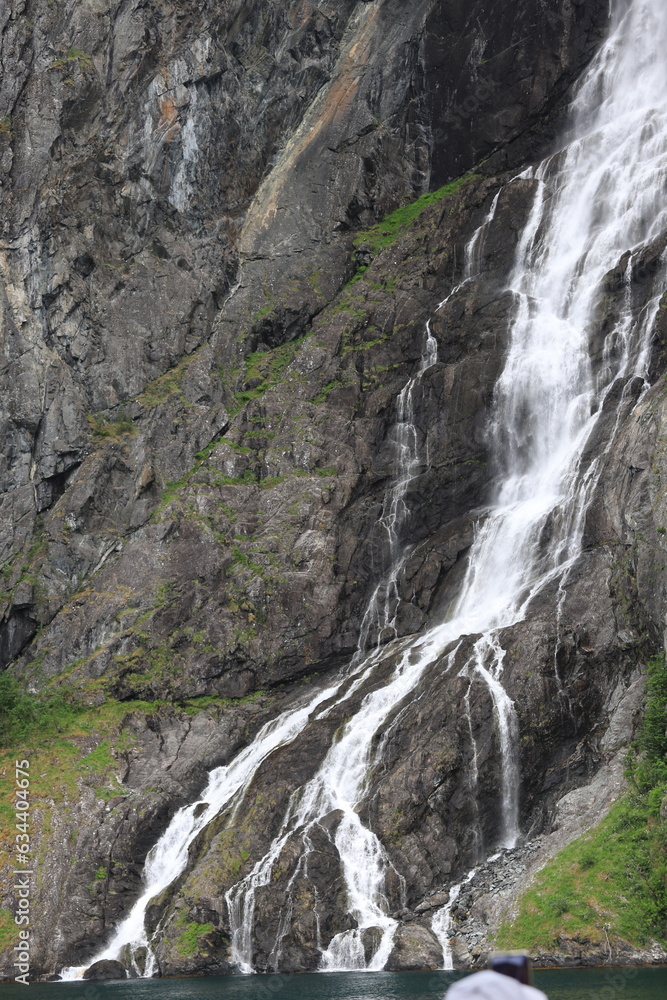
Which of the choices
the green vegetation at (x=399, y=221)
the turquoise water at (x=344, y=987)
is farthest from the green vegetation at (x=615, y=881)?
the green vegetation at (x=399, y=221)

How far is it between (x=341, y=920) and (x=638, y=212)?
32249mm

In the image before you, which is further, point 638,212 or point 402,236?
point 402,236

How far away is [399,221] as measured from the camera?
54969 millimetres

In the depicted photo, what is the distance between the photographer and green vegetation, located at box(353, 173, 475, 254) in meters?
53.8

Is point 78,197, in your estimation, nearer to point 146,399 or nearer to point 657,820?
point 146,399

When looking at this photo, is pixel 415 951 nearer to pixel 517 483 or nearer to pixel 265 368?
pixel 517 483

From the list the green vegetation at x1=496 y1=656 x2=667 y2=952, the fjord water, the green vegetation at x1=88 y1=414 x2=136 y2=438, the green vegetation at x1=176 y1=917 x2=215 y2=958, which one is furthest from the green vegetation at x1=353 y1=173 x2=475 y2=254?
the green vegetation at x1=176 y1=917 x2=215 y2=958

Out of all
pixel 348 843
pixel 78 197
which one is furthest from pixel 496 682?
pixel 78 197

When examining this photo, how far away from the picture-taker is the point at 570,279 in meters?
43.1

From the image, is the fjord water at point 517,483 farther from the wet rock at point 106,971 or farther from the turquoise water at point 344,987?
the turquoise water at point 344,987

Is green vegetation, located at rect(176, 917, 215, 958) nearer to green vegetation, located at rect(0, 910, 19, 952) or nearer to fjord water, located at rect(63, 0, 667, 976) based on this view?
fjord water, located at rect(63, 0, 667, 976)

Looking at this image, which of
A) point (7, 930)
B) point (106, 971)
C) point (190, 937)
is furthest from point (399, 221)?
point (106, 971)

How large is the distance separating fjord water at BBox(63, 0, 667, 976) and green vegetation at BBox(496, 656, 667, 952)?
2.58 m

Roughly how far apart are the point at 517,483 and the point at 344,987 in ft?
73.1
